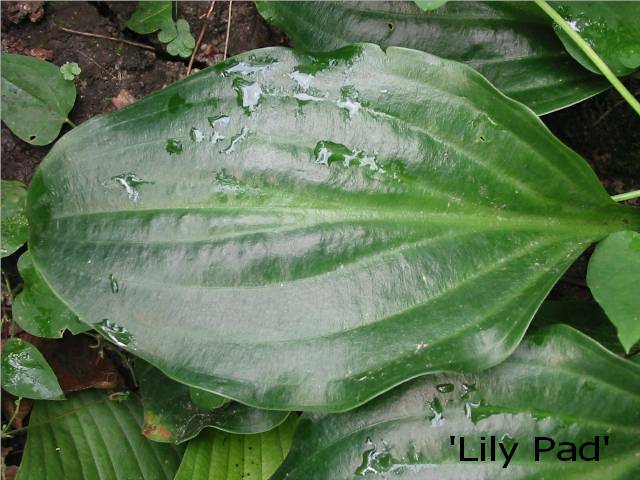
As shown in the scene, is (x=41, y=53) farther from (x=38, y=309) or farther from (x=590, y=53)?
(x=590, y=53)

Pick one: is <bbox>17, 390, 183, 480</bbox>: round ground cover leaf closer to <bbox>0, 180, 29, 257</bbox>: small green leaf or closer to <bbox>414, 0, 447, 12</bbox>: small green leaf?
<bbox>0, 180, 29, 257</bbox>: small green leaf

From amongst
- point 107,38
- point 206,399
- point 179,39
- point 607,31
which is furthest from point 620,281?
point 107,38

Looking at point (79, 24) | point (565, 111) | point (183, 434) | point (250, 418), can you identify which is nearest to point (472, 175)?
point (565, 111)

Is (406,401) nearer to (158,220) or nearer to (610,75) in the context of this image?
(158,220)

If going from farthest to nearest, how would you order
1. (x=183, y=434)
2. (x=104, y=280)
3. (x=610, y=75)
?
(x=183, y=434) < (x=610, y=75) < (x=104, y=280)

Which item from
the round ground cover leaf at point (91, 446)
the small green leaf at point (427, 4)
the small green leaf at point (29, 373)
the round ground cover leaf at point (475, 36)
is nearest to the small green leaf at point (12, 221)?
the small green leaf at point (29, 373)

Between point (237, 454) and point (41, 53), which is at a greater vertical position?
point (41, 53)

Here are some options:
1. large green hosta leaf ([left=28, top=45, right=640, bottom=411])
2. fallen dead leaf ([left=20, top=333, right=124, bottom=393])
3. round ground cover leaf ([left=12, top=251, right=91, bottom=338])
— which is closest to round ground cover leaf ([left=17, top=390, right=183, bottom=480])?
fallen dead leaf ([left=20, top=333, right=124, bottom=393])
